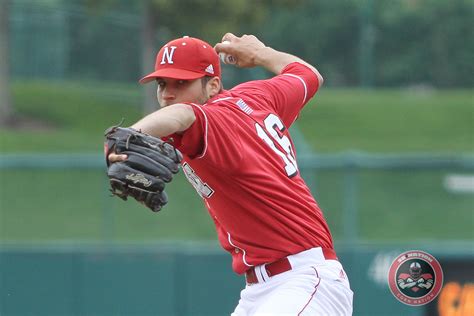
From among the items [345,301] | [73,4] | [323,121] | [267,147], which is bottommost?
[323,121]

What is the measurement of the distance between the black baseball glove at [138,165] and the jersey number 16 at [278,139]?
2.47 ft

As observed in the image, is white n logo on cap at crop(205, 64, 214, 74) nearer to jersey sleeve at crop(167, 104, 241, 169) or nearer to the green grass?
jersey sleeve at crop(167, 104, 241, 169)

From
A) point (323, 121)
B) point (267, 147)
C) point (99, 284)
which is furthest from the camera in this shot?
point (323, 121)

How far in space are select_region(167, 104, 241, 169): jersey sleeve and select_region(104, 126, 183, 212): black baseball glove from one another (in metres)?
0.25

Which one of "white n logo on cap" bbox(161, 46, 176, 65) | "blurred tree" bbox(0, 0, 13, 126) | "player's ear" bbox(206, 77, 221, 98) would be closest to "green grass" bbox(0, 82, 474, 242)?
"blurred tree" bbox(0, 0, 13, 126)

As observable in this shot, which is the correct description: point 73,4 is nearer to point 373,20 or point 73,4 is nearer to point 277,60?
point 373,20

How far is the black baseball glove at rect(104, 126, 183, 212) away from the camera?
380cm

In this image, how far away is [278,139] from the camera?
467 cm

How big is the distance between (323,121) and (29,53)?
5535 mm

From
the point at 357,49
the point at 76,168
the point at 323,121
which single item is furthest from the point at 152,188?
the point at 357,49

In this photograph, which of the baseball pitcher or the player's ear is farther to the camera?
the player's ear

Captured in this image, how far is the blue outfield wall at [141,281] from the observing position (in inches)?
378

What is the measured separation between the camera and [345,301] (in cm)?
463

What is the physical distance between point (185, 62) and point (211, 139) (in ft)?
1.62
